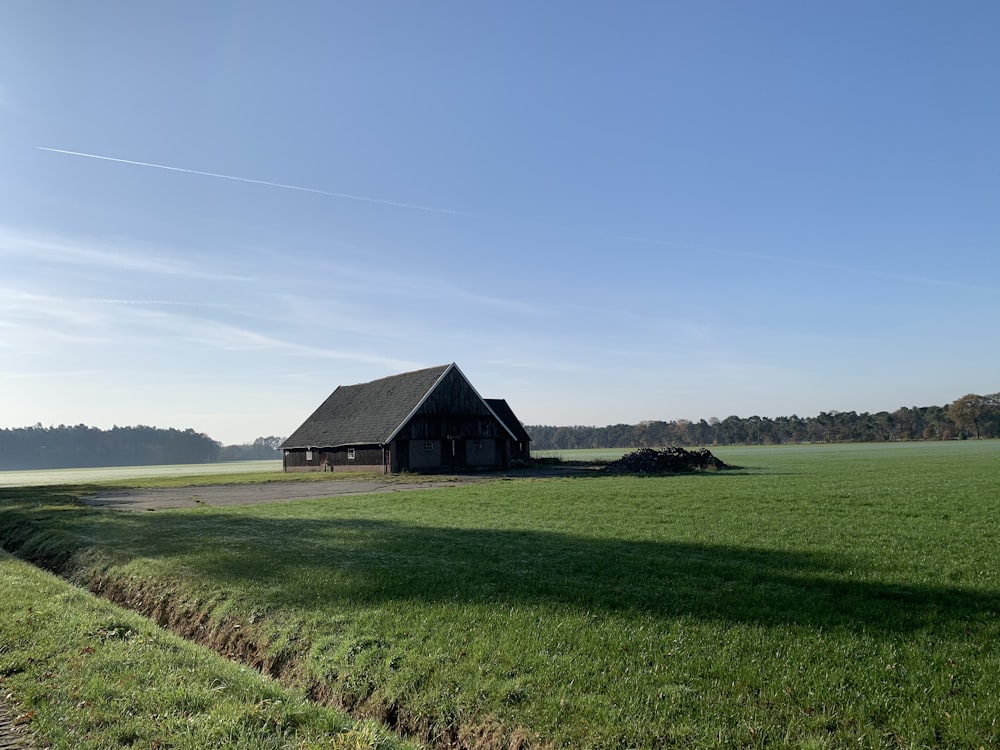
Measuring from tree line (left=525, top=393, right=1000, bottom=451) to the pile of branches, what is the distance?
11176cm

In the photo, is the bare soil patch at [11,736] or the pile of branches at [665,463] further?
the pile of branches at [665,463]

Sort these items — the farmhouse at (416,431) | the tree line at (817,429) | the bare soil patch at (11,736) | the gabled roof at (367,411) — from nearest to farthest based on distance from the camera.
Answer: the bare soil patch at (11,736) → the farmhouse at (416,431) → the gabled roof at (367,411) → the tree line at (817,429)

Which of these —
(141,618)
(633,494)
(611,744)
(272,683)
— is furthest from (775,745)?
(633,494)

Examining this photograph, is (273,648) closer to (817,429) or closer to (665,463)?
(665,463)

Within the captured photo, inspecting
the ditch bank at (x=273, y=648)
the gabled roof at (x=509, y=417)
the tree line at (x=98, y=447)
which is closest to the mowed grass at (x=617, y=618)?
the ditch bank at (x=273, y=648)

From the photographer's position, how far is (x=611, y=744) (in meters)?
5.02

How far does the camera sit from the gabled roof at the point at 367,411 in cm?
4972

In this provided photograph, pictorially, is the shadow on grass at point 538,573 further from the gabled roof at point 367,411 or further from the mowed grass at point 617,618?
the gabled roof at point 367,411

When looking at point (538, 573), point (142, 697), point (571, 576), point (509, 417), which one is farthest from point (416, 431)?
point (142, 697)

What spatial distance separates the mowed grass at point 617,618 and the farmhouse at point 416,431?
31438 mm

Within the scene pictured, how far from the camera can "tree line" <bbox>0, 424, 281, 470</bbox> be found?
165500 mm

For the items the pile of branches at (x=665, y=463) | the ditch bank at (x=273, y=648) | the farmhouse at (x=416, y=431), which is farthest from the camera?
the farmhouse at (x=416, y=431)

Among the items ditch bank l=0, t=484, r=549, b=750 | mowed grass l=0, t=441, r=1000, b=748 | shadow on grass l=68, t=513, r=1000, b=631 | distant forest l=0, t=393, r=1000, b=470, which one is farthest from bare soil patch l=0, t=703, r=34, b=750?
distant forest l=0, t=393, r=1000, b=470

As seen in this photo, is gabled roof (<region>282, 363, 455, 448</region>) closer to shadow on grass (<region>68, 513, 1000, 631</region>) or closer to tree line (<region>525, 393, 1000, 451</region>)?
shadow on grass (<region>68, 513, 1000, 631</region>)
